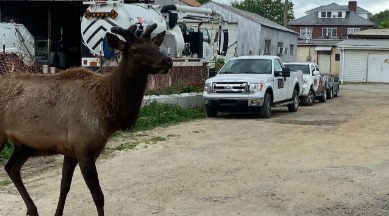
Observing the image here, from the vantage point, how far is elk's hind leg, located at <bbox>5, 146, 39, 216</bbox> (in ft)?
21.3

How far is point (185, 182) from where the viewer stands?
8.93m

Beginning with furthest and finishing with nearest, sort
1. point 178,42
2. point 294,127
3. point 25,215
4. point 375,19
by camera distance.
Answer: point 375,19 → point 178,42 → point 294,127 → point 25,215

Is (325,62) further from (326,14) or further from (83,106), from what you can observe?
(83,106)

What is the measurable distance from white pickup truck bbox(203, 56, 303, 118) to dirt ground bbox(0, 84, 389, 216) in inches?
101

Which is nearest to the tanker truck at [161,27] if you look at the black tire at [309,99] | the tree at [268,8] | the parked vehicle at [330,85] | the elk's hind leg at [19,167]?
the black tire at [309,99]

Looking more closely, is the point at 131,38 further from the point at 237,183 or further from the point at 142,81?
the point at 237,183

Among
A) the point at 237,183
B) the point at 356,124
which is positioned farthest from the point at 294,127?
the point at 237,183

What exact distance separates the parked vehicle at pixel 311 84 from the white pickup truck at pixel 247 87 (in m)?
4.80

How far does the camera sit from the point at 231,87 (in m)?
18.3

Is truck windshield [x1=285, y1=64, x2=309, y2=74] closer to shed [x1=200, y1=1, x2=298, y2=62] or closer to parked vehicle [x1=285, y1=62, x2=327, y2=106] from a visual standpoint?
parked vehicle [x1=285, y1=62, x2=327, y2=106]

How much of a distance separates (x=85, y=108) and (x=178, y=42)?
16.6 meters

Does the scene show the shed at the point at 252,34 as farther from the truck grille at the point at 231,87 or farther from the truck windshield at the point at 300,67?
the truck grille at the point at 231,87

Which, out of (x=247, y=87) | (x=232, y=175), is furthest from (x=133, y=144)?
(x=247, y=87)

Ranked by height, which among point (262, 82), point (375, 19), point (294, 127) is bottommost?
point (294, 127)
